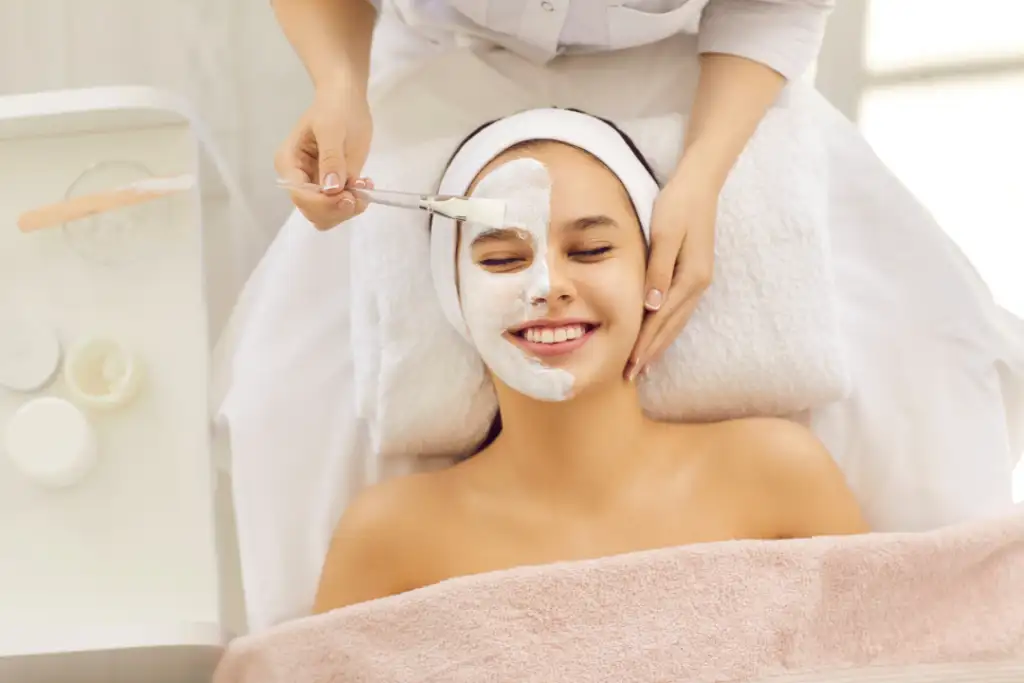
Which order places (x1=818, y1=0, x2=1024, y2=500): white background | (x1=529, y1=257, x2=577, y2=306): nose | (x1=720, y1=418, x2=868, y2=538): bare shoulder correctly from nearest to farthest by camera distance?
(x1=529, y1=257, x2=577, y2=306): nose
(x1=720, y1=418, x2=868, y2=538): bare shoulder
(x1=818, y1=0, x2=1024, y2=500): white background

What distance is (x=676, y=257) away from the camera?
3.01ft

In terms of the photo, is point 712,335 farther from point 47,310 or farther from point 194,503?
point 47,310

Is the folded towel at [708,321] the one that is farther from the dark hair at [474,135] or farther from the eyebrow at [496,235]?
the eyebrow at [496,235]

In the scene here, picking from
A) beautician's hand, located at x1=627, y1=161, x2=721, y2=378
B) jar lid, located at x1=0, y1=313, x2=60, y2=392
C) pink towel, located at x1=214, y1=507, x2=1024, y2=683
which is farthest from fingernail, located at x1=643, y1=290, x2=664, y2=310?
jar lid, located at x1=0, y1=313, x2=60, y2=392

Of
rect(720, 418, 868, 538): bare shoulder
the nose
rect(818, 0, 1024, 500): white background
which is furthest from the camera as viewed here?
rect(818, 0, 1024, 500): white background

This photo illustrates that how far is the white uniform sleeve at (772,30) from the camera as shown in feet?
3.17

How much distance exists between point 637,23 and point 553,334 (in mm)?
341

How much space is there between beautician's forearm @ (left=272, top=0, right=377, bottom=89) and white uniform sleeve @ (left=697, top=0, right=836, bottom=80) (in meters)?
0.38

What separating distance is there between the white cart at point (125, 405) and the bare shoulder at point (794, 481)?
0.56m

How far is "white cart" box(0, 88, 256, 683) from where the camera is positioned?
98 centimetres

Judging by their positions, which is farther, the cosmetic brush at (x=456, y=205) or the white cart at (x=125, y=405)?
the white cart at (x=125, y=405)

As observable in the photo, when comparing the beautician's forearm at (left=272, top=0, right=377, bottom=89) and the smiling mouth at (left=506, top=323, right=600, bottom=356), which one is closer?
the smiling mouth at (left=506, top=323, right=600, bottom=356)

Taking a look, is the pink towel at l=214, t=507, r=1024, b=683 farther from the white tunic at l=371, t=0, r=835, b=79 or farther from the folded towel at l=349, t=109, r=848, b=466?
the white tunic at l=371, t=0, r=835, b=79

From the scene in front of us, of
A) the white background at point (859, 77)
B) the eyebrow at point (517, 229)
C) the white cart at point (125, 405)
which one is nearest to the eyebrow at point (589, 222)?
the eyebrow at point (517, 229)
